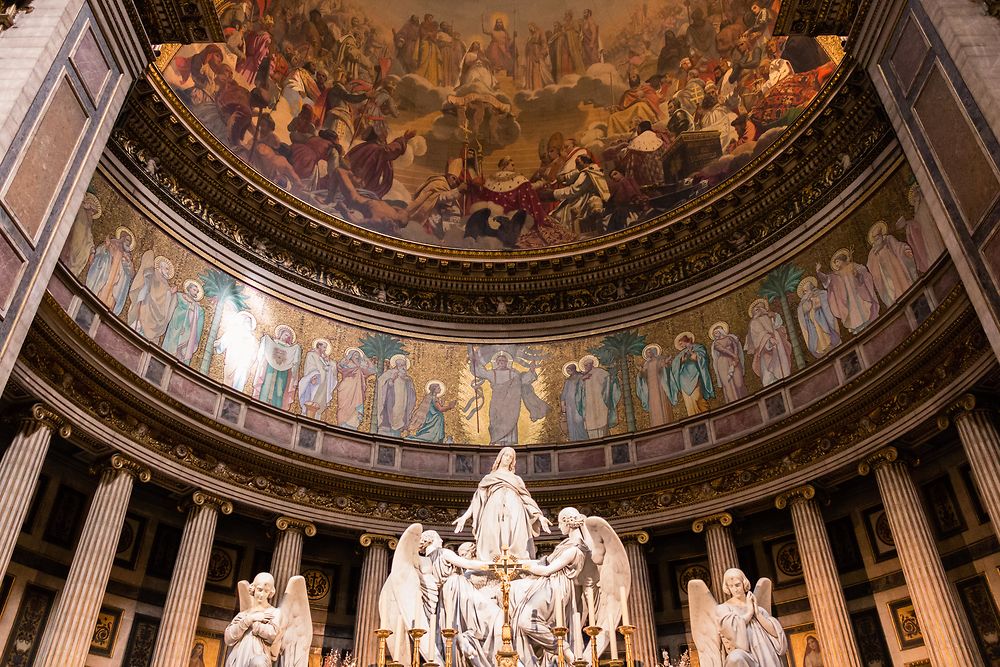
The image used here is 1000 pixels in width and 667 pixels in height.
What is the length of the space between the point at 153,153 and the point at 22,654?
33.8ft

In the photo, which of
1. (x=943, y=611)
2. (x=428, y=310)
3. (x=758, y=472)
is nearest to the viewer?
(x=943, y=611)

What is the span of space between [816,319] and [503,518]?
11.1m

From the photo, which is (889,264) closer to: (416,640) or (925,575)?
(925,575)

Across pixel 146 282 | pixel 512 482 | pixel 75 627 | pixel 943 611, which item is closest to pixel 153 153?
pixel 146 282

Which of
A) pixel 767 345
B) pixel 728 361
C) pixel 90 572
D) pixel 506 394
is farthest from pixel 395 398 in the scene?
pixel 767 345

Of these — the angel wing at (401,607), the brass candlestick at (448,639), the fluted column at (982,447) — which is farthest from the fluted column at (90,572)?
the fluted column at (982,447)

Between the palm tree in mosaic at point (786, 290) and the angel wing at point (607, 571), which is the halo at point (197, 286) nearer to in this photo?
the angel wing at point (607, 571)

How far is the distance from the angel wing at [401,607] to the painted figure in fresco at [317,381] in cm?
1078

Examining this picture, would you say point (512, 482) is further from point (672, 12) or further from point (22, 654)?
point (672, 12)

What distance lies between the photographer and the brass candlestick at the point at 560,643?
703 centimetres

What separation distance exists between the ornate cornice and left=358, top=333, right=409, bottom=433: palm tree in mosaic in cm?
91

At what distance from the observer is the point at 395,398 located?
1945 centimetres

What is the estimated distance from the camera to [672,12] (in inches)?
862

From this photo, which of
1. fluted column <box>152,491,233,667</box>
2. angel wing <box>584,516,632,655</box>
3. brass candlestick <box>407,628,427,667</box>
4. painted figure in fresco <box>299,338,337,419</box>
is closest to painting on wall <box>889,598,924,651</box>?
angel wing <box>584,516,632,655</box>
